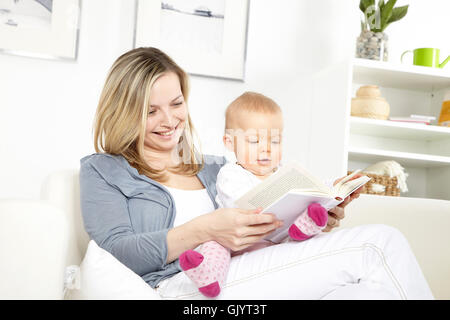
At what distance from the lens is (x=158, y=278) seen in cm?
133

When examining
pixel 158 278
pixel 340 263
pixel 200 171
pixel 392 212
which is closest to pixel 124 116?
pixel 200 171

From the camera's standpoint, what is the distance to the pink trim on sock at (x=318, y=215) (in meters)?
1.22

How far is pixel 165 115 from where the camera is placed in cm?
160

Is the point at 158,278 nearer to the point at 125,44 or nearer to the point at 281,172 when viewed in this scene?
the point at 281,172

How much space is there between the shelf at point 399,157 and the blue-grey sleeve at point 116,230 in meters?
1.65

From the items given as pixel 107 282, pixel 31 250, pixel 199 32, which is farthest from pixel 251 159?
pixel 199 32

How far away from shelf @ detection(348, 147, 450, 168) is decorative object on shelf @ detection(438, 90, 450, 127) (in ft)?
0.69

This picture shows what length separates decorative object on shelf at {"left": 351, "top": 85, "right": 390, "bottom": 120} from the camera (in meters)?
2.81

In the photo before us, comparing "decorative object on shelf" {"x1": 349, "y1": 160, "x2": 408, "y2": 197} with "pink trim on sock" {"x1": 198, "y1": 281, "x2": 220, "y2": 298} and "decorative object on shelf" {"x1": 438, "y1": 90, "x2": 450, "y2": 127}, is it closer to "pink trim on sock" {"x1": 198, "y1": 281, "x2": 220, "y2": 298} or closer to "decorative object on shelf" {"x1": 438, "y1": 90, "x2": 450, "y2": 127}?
"decorative object on shelf" {"x1": 438, "y1": 90, "x2": 450, "y2": 127}

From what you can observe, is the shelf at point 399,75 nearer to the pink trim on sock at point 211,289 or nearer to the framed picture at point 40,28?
the framed picture at point 40,28

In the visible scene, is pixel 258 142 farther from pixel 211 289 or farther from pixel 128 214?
pixel 211 289

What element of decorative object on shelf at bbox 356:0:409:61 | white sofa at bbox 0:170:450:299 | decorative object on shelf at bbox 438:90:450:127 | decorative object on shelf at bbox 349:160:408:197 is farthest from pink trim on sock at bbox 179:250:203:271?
decorative object on shelf at bbox 438:90:450:127

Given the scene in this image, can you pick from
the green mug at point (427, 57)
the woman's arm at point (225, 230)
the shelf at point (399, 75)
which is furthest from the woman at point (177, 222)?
the green mug at point (427, 57)

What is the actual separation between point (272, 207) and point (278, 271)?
0.15 m
